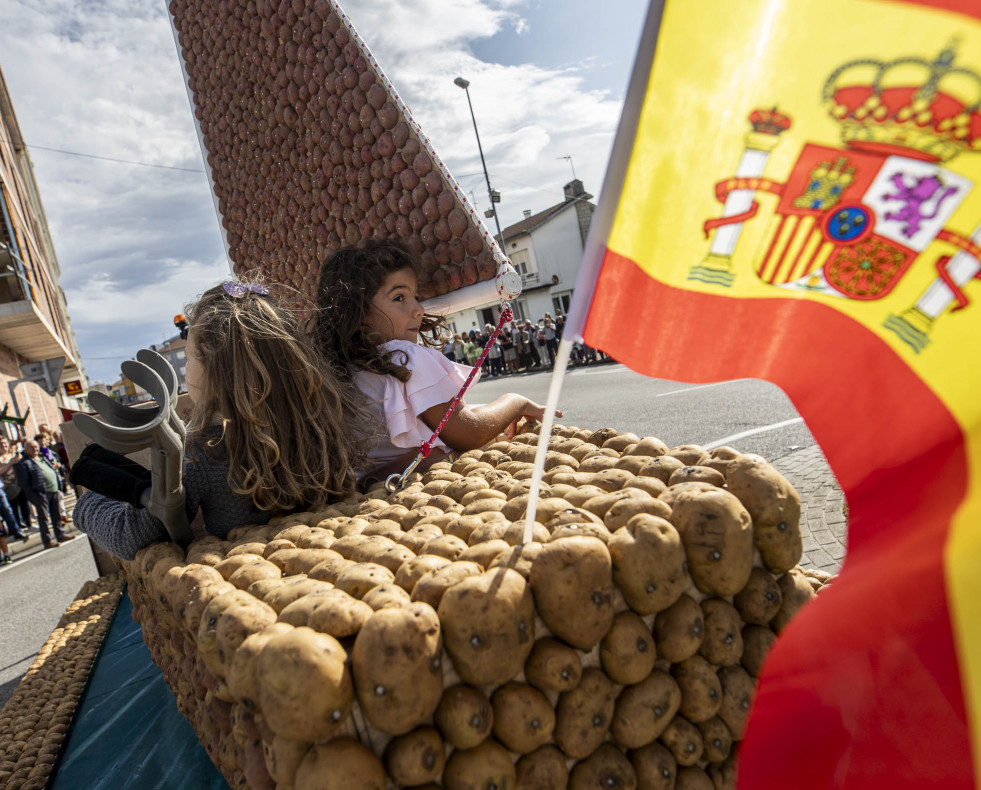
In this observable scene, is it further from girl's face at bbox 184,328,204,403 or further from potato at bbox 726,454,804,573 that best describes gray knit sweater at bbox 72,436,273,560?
potato at bbox 726,454,804,573

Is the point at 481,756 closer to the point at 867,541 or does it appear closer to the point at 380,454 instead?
the point at 867,541

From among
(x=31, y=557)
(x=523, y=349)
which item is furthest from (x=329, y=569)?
(x=523, y=349)

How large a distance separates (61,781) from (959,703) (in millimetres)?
2079

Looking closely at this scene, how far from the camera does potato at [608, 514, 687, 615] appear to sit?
985 millimetres

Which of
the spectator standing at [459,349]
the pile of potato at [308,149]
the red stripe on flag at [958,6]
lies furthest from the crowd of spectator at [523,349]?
the red stripe on flag at [958,6]

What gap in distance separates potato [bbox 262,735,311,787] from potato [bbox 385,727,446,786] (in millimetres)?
115

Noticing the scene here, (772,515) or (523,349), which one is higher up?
(772,515)

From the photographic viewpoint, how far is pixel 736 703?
1070 mm

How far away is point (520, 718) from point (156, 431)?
1.03 metres

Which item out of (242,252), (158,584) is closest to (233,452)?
(158,584)

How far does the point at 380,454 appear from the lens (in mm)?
2273

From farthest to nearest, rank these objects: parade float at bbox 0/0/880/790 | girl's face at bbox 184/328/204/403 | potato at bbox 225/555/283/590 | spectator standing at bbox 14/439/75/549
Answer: spectator standing at bbox 14/439/75/549
girl's face at bbox 184/328/204/403
potato at bbox 225/555/283/590
parade float at bbox 0/0/880/790

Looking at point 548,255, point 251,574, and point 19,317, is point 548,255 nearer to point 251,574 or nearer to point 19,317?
point 19,317

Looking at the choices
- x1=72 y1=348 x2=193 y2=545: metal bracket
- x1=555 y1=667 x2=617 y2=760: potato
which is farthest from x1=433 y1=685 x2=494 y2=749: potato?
x1=72 y1=348 x2=193 y2=545: metal bracket
